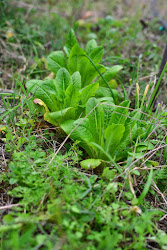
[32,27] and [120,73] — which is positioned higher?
[32,27]

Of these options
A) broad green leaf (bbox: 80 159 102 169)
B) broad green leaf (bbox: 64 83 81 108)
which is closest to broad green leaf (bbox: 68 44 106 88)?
broad green leaf (bbox: 64 83 81 108)

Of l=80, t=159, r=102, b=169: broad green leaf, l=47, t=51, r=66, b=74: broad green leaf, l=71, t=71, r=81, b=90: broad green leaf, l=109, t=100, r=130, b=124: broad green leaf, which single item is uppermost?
l=47, t=51, r=66, b=74: broad green leaf

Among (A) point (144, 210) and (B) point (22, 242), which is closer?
(B) point (22, 242)

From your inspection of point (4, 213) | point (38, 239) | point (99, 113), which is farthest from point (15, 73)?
point (38, 239)

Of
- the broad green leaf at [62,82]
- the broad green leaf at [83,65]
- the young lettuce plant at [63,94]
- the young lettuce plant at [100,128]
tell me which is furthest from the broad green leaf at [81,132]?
the broad green leaf at [83,65]

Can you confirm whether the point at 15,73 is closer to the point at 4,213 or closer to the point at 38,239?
the point at 4,213

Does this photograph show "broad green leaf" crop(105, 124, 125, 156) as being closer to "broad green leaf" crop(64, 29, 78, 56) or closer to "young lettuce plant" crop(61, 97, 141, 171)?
"young lettuce plant" crop(61, 97, 141, 171)
